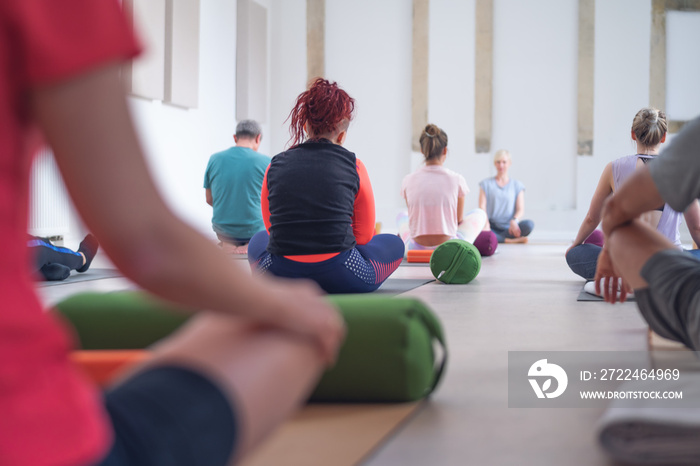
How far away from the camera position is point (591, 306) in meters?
3.06

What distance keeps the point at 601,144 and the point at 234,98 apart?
4511 millimetres

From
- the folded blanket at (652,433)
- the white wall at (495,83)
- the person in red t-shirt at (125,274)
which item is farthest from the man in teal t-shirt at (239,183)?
the person in red t-shirt at (125,274)

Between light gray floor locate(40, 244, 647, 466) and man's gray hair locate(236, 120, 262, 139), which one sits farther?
man's gray hair locate(236, 120, 262, 139)

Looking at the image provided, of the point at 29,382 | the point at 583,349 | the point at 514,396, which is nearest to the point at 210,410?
the point at 29,382

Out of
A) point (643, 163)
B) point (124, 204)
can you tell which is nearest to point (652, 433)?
point (124, 204)

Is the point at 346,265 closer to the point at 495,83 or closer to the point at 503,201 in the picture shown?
the point at 503,201

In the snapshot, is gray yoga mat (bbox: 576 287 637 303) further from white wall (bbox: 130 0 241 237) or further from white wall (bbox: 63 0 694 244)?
white wall (bbox: 63 0 694 244)

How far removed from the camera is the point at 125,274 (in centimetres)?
63

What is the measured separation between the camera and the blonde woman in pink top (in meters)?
5.07

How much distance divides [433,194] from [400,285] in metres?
1.32

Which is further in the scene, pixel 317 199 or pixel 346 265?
pixel 346 265

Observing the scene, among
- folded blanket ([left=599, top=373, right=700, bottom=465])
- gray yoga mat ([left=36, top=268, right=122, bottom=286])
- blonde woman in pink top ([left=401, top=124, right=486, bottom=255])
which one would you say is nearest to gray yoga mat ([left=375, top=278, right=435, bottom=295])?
blonde woman in pink top ([left=401, top=124, right=486, bottom=255])

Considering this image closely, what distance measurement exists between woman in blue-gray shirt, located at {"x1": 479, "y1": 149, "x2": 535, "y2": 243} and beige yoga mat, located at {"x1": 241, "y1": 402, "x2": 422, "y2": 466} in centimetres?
645

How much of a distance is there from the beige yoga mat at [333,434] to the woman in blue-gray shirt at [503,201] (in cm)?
645
